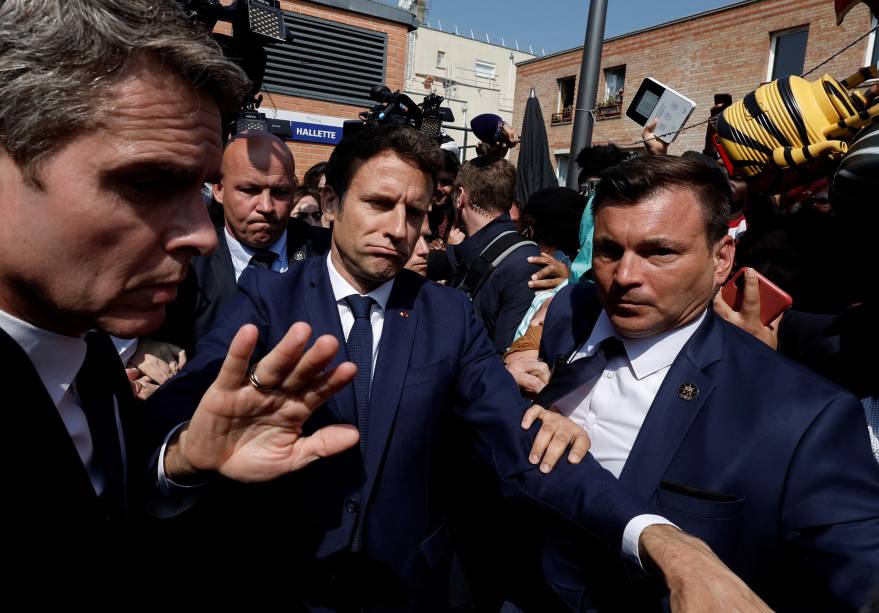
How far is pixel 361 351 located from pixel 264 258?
1877mm

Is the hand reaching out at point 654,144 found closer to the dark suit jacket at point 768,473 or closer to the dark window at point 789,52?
the dark suit jacket at point 768,473

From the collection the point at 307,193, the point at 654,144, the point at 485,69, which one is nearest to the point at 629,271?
the point at 654,144

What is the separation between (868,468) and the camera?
155cm

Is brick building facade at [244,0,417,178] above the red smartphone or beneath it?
above

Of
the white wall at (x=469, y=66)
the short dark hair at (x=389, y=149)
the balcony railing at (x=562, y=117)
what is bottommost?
the short dark hair at (x=389, y=149)

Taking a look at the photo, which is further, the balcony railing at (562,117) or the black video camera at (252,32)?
the balcony railing at (562,117)

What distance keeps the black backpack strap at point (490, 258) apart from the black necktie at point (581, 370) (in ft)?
5.04

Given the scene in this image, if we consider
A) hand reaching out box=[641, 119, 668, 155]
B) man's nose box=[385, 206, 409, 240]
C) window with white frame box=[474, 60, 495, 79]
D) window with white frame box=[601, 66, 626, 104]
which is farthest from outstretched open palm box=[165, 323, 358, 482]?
window with white frame box=[474, 60, 495, 79]

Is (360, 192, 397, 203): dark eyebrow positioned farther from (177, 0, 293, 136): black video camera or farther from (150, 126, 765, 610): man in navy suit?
(177, 0, 293, 136): black video camera

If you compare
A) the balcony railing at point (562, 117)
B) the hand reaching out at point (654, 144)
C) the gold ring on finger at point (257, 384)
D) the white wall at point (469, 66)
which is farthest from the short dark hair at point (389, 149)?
the white wall at point (469, 66)

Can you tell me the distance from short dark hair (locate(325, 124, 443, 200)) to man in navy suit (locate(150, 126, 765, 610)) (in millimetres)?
275

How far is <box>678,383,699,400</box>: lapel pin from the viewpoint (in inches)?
71.7

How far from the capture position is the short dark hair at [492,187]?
414 centimetres

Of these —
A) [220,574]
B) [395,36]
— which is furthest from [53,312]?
[395,36]
